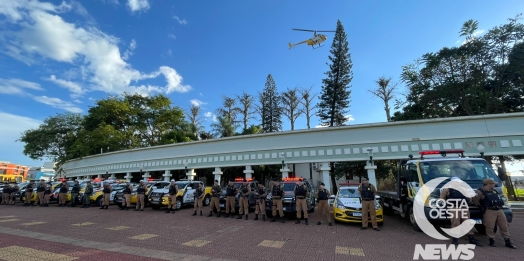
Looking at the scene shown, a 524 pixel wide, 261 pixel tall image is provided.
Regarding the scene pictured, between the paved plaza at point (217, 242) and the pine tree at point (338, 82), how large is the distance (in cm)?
2389

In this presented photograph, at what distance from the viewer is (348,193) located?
10.1 meters

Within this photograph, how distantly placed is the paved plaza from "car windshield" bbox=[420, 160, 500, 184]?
1.76m

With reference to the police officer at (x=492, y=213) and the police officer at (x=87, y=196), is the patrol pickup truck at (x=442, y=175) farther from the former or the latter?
the police officer at (x=87, y=196)

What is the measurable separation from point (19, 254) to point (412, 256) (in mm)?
8941

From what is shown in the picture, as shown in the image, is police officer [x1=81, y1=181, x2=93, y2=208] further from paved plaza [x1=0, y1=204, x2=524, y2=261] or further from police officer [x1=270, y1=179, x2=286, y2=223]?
police officer [x1=270, y1=179, x2=286, y2=223]

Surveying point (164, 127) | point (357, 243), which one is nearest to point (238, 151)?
point (357, 243)

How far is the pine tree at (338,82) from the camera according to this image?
32.3 metres

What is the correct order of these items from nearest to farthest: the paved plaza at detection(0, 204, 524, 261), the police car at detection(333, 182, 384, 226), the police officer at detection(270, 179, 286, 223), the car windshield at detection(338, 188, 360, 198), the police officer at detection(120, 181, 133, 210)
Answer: the paved plaza at detection(0, 204, 524, 261) → the police car at detection(333, 182, 384, 226) → the car windshield at detection(338, 188, 360, 198) → the police officer at detection(270, 179, 286, 223) → the police officer at detection(120, 181, 133, 210)

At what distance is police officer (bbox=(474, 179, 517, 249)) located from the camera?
6094mm

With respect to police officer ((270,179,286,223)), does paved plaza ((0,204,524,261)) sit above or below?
below

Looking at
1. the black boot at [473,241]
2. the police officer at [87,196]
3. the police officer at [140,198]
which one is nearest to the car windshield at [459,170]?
the black boot at [473,241]

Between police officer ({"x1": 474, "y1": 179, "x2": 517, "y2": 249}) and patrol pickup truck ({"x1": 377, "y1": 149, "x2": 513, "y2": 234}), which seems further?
patrol pickup truck ({"x1": 377, "y1": 149, "x2": 513, "y2": 234})


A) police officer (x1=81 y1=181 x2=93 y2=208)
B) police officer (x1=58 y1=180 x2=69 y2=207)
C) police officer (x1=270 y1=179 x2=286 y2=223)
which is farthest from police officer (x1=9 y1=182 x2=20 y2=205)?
police officer (x1=270 y1=179 x2=286 y2=223)

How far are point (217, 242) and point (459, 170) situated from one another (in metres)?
7.76
